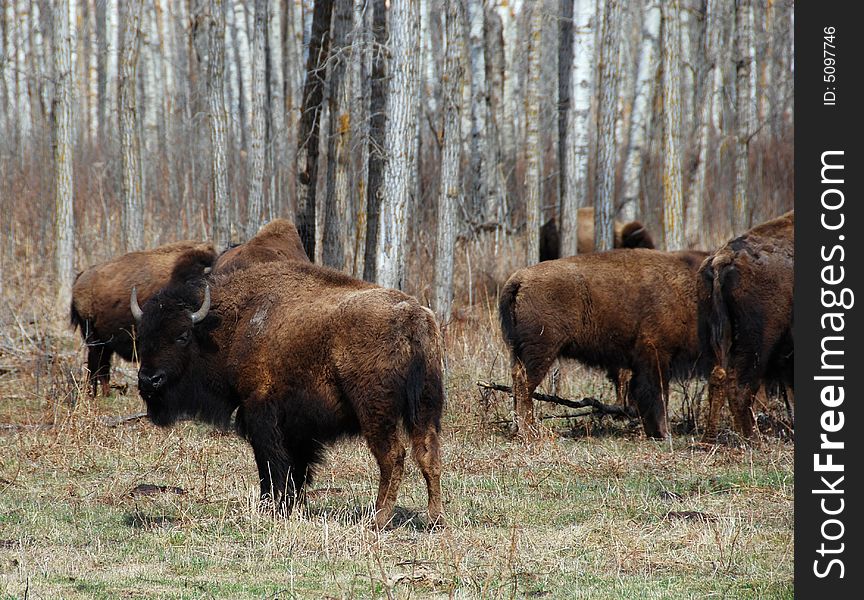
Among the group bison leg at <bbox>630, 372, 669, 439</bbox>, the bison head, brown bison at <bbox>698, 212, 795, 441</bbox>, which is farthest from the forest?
the bison head

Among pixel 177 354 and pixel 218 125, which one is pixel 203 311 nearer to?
pixel 177 354

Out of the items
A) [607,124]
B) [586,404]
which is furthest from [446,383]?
[607,124]

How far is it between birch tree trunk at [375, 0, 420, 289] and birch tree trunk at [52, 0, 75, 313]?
826 cm

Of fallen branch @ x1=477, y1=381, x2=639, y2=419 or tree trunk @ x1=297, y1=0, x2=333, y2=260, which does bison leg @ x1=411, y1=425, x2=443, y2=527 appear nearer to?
fallen branch @ x1=477, y1=381, x2=639, y2=419

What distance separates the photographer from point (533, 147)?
1770 cm

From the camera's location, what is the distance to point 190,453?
933 cm

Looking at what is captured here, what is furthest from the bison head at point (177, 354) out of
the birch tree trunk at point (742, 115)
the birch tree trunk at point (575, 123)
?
the birch tree trunk at point (742, 115)

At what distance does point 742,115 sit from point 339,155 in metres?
10.4

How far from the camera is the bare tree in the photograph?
17266mm

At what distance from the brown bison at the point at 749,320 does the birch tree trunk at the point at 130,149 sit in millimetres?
11167

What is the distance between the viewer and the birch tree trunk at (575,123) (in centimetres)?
1709

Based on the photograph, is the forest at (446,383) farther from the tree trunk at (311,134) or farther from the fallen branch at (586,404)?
the fallen branch at (586,404)

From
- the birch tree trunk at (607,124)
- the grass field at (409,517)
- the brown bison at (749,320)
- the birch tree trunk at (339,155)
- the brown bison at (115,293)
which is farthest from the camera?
the birch tree trunk at (607,124)
